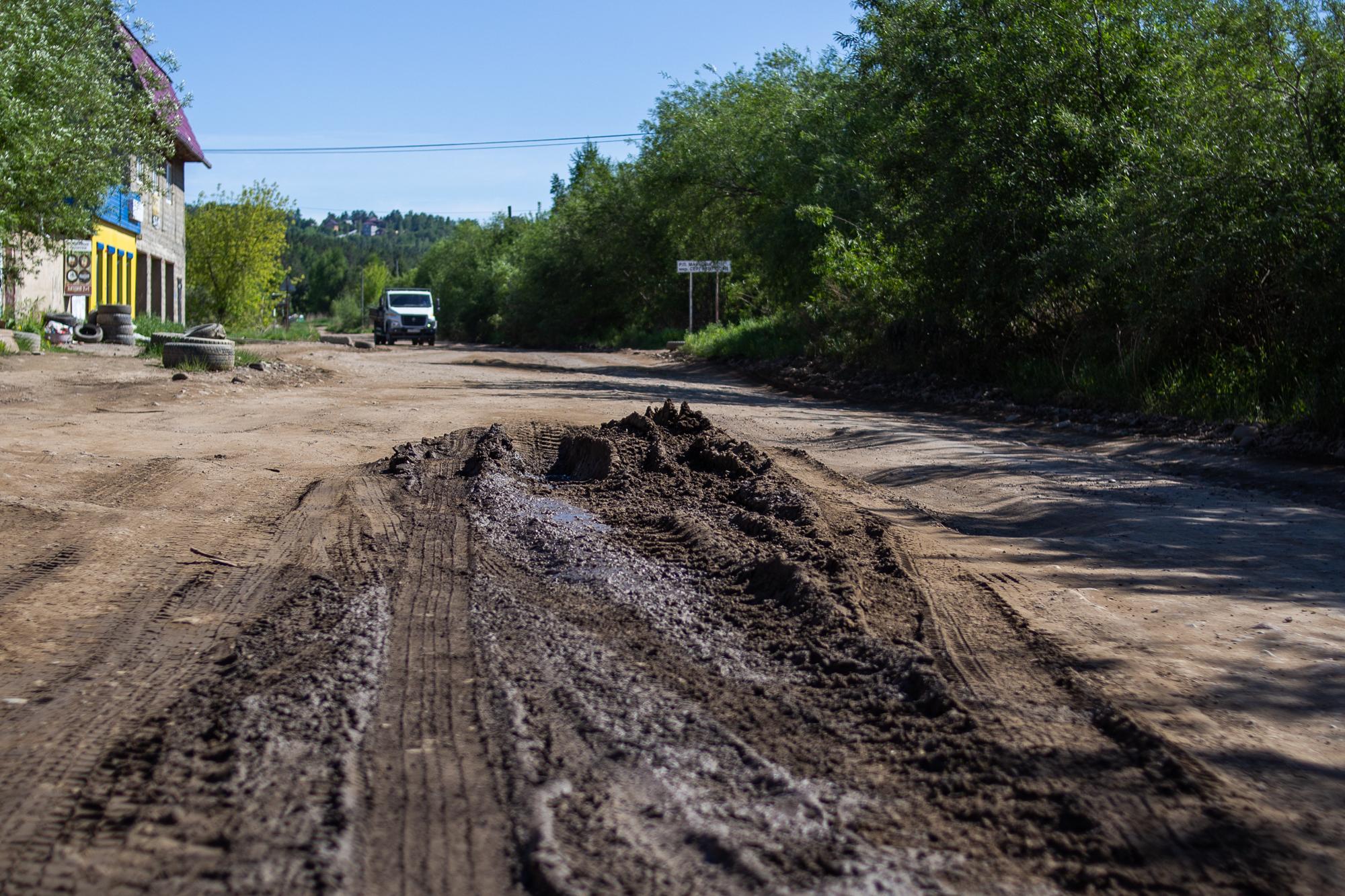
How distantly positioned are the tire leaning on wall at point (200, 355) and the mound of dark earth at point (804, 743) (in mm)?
14892

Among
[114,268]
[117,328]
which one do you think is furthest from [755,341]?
[114,268]

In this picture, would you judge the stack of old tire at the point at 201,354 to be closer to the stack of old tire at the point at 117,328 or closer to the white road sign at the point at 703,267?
the stack of old tire at the point at 117,328

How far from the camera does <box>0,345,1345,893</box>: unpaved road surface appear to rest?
2.88 meters

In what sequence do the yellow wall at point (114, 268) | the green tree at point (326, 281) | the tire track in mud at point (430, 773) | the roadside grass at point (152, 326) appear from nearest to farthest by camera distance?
1. the tire track in mud at point (430, 773)
2. the yellow wall at point (114, 268)
3. the roadside grass at point (152, 326)
4. the green tree at point (326, 281)

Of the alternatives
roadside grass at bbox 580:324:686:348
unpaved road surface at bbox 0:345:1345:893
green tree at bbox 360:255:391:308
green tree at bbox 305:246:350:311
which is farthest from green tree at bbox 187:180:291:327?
green tree at bbox 305:246:350:311

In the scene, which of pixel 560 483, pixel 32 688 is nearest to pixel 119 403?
pixel 560 483

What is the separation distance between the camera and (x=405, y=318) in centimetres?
4731

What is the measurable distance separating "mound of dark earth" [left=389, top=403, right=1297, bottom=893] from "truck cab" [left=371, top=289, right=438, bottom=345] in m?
42.3

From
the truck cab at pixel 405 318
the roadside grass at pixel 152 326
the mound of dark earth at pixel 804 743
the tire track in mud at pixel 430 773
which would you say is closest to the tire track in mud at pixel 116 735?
the tire track in mud at pixel 430 773

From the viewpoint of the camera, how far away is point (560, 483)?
9289 millimetres

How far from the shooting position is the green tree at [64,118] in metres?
16.9

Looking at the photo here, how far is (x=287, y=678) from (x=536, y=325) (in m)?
54.4

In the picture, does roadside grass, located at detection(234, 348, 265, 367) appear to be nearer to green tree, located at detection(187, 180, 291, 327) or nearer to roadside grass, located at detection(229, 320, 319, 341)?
roadside grass, located at detection(229, 320, 319, 341)

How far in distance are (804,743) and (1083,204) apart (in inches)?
528
